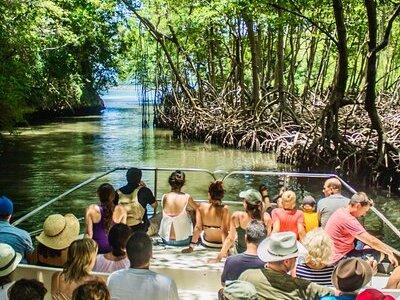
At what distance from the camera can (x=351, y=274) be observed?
3086 mm

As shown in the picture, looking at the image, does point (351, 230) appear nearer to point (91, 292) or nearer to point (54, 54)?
point (91, 292)

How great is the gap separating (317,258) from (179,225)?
229 centimetres

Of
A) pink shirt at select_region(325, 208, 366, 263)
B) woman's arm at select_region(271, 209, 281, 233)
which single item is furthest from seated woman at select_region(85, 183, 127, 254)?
pink shirt at select_region(325, 208, 366, 263)

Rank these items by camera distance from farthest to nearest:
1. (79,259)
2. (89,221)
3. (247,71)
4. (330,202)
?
(247,71), (330,202), (89,221), (79,259)

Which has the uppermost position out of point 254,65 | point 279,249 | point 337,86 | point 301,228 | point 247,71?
point 254,65

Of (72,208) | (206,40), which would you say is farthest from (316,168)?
(206,40)

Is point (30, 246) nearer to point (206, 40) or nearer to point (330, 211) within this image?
point (330, 211)

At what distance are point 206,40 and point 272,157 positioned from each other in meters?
7.11

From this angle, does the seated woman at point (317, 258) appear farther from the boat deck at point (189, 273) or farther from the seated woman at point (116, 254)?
the seated woman at point (116, 254)

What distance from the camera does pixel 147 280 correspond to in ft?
10.8

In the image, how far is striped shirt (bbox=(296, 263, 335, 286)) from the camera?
13.4 ft

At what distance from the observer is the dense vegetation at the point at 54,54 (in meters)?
15.0

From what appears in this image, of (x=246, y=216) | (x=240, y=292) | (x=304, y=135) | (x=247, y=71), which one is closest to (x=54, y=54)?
(x=247, y=71)

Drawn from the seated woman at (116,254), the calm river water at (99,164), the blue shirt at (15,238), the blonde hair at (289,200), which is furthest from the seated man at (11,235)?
the calm river water at (99,164)
